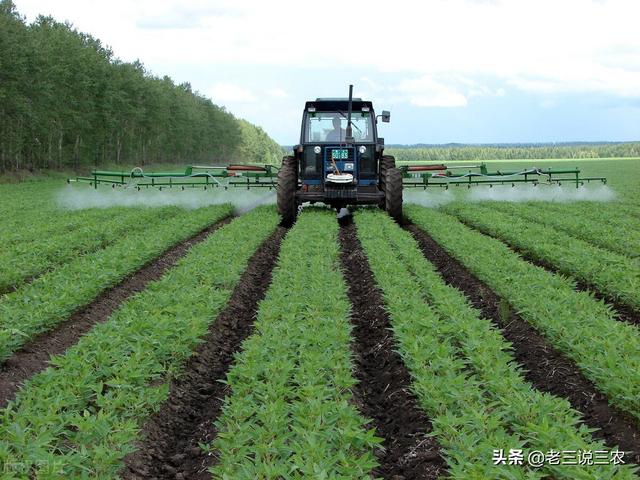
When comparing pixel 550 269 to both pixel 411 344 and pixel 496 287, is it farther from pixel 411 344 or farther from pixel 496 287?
pixel 411 344

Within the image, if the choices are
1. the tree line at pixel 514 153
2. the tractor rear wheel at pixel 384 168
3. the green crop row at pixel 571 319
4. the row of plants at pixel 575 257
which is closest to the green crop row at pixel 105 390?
the green crop row at pixel 571 319

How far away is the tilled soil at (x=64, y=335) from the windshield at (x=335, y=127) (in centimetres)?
684

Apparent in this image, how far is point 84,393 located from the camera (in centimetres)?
463

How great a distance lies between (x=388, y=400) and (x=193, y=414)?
166cm

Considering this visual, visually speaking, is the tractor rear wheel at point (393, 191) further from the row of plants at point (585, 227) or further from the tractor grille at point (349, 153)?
the row of plants at point (585, 227)

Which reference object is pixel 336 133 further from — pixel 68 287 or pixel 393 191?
pixel 68 287

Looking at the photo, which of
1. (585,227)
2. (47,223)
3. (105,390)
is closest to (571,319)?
(105,390)

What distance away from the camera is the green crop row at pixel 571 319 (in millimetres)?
4848

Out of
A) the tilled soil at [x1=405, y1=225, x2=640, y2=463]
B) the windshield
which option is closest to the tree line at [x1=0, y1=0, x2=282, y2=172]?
the windshield

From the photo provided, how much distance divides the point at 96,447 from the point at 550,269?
27.8 feet

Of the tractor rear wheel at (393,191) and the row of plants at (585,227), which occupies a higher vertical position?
the tractor rear wheel at (393,191)

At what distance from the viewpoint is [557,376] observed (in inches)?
217

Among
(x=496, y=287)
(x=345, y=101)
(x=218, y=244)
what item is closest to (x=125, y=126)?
(x=345, y=101)

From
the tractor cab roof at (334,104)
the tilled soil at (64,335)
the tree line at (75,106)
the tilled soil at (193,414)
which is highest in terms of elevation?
the tree line at (75,106)
